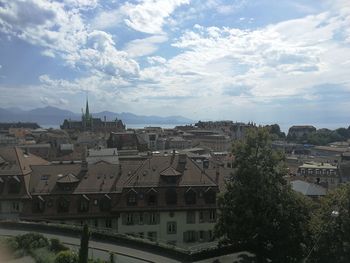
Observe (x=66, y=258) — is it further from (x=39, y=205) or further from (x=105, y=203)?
(x=39, y=205)

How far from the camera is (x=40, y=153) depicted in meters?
108

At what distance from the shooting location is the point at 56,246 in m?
33.0

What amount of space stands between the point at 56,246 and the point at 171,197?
498 inches

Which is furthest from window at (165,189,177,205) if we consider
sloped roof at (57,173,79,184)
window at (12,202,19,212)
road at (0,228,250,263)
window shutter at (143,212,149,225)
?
window at (12,202,19,212)

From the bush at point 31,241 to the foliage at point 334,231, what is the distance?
60.7 ft

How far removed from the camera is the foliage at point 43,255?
29.8m

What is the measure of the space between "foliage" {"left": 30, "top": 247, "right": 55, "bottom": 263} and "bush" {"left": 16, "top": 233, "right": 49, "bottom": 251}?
59cm

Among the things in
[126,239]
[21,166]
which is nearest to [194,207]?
[126,239]

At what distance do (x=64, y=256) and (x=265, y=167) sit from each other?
1507cm

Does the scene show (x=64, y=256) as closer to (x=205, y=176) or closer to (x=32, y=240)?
(x=32, y=240)

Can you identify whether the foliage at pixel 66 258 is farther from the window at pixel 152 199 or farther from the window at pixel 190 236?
the window at pixel 190 236

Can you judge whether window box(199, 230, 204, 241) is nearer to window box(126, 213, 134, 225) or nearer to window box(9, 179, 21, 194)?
window box(126, 213, 134, 225)

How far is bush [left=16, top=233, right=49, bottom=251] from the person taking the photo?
32344 millimetres

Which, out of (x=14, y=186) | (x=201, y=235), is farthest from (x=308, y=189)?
(x=14, y=186)
